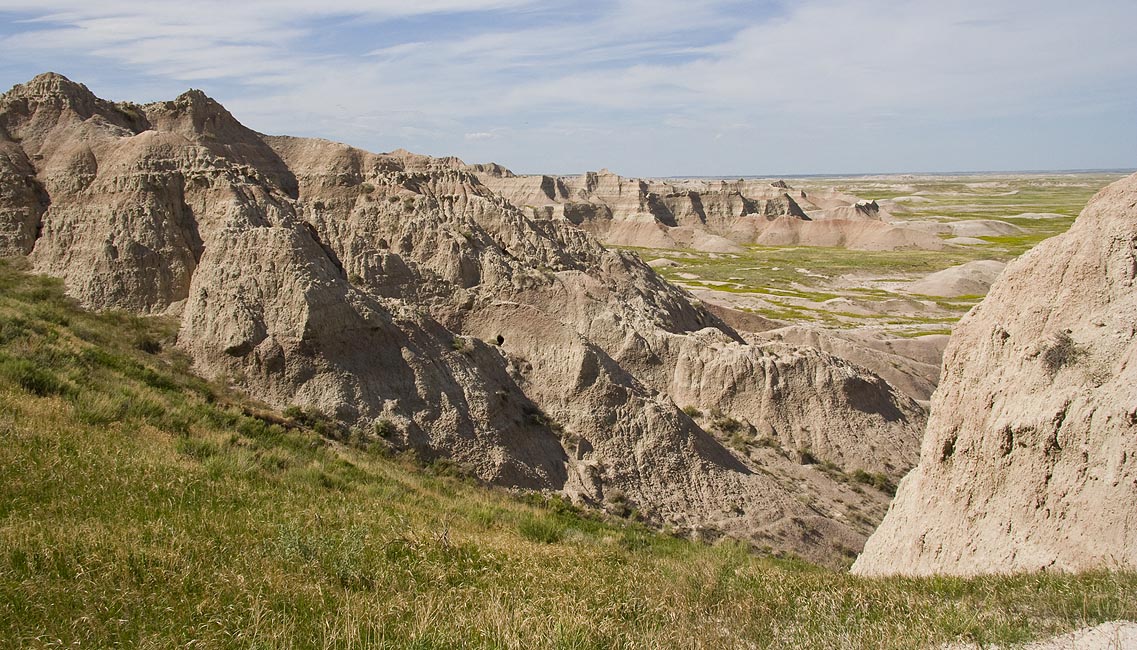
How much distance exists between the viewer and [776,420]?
75.5 feet

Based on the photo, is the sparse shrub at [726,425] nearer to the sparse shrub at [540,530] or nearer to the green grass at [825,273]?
the sparse shrub at [540,530]

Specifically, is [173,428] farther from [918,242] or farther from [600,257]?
[918,242]

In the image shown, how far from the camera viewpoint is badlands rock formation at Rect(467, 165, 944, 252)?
94.2 m

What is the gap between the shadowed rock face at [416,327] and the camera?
16.5 metres

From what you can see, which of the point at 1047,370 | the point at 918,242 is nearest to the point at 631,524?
the point at 1047,370

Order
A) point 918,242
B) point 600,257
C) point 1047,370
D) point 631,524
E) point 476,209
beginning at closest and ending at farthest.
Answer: point 1047,370 → point 631,524 → point 476,209 → point 600,257 → point 918,242

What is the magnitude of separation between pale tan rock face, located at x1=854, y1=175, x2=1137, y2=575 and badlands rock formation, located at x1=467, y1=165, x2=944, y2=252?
259ft

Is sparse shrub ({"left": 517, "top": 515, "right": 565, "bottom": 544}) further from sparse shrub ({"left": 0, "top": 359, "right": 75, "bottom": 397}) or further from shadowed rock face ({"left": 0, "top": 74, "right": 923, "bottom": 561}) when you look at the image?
shadowed rock face ({"left": 0, "top": 74, "right": 923, "bottom": 561})

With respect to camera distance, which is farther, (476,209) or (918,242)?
(918,242)

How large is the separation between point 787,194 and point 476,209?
87235mm

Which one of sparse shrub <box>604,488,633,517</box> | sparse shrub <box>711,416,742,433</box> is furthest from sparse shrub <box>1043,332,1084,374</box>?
sparse shrub <box>711,416,742,433</box>

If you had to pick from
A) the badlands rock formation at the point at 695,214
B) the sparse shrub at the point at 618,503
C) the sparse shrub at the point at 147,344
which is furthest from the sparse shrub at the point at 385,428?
the badlands rock formation at the point at 695,214

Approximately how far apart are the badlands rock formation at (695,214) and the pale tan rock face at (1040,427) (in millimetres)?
78811

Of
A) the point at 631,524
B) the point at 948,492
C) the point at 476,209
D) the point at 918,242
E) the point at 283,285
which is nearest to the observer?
the point at 948,492
